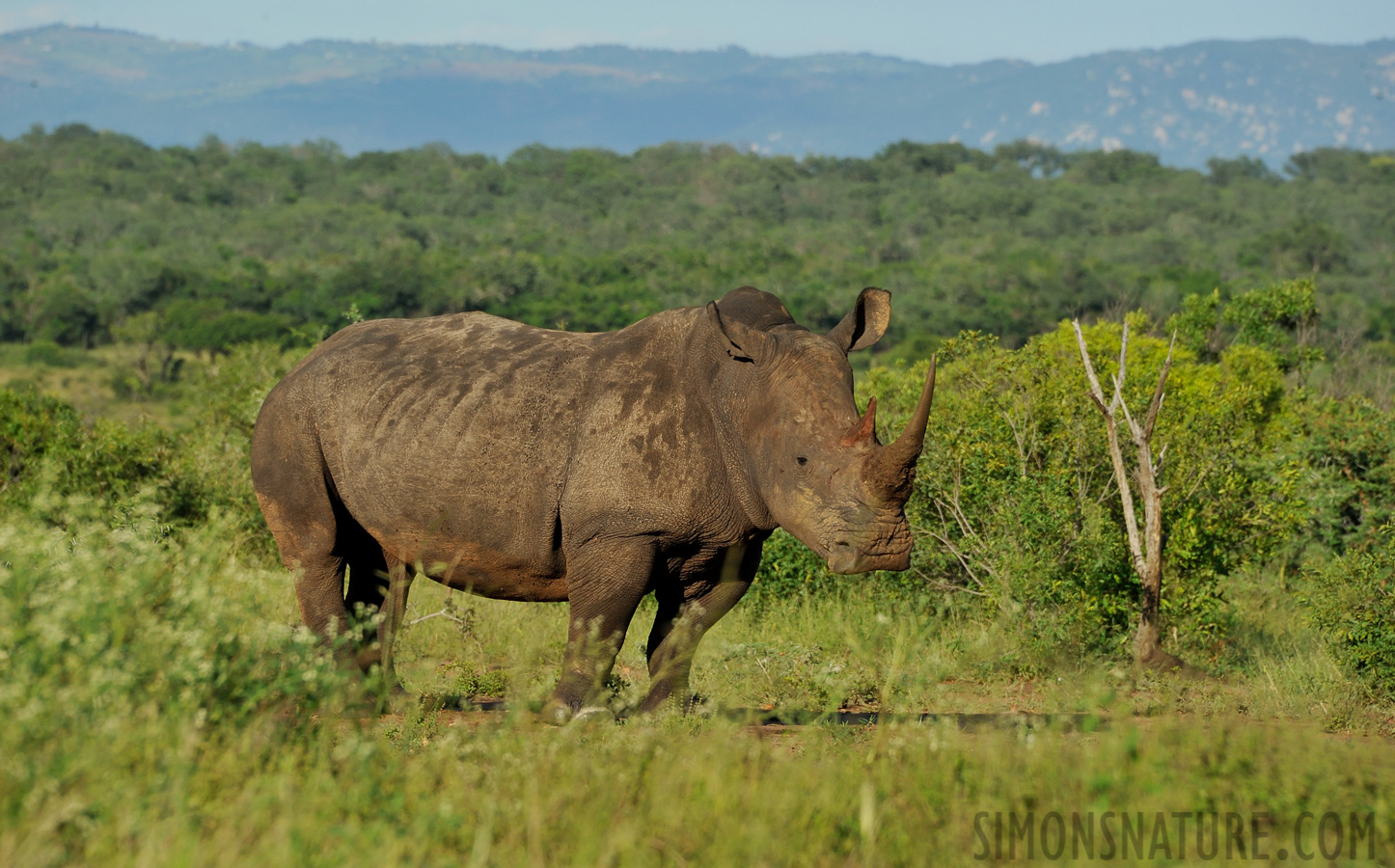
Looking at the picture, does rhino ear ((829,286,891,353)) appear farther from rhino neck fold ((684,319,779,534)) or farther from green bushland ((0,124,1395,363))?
green bushland ((0,124,1395,363))

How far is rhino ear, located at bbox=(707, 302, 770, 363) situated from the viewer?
235 inches

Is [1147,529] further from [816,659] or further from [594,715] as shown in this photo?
[594,715]

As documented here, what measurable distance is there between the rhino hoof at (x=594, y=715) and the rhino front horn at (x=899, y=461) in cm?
147

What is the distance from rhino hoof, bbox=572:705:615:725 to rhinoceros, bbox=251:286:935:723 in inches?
3.0

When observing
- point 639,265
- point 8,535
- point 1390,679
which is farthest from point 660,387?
point 639,265

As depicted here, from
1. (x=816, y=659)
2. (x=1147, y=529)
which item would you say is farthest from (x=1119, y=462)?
(x=816, y=659)

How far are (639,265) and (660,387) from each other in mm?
57490

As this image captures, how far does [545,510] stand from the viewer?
19.9ft

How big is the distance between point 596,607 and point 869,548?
1.29 metres

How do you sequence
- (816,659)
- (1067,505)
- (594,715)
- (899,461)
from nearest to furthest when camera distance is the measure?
(899,461) → (594,715) → (816,659) → (1067,505)

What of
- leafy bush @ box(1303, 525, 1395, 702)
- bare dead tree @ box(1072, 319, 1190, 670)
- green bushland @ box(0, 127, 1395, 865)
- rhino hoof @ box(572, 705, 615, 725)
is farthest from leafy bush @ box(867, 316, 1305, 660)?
rhino hoof @ box(572, 705, 615, 725)

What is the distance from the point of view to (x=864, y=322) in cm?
632

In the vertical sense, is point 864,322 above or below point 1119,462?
above

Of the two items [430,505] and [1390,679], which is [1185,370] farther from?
[430,505]
